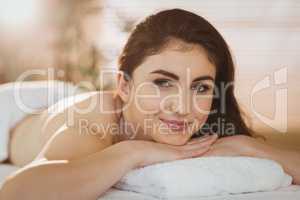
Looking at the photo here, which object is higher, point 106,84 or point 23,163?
point 106,84

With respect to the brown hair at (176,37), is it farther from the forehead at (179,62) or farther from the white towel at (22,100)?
the white towel at (22,100)

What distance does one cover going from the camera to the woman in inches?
34.6

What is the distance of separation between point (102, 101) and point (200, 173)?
11.3 inches

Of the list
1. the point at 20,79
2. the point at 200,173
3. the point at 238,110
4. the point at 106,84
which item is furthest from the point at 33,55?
the point at 200,173

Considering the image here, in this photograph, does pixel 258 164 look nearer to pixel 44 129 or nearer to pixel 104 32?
pixel 44 129

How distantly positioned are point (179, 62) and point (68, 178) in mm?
280

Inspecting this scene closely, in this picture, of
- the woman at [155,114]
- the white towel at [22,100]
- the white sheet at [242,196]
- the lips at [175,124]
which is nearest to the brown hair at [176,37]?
the woman at [155,114]

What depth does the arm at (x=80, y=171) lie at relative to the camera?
815 millimetres

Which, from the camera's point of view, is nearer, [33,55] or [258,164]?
[258,164]

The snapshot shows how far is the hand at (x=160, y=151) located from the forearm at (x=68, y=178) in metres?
0.03

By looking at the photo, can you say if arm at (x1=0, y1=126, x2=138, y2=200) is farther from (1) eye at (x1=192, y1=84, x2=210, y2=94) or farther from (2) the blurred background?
(2) the blurred background

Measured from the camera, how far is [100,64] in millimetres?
1549

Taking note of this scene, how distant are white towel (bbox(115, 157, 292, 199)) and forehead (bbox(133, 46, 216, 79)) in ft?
0.52

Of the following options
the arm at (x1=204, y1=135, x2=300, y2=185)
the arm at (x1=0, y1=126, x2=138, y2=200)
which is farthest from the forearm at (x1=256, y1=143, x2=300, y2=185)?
the arm at (x1=0, y1=126, x2=138, y2=200)
